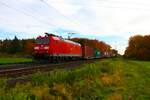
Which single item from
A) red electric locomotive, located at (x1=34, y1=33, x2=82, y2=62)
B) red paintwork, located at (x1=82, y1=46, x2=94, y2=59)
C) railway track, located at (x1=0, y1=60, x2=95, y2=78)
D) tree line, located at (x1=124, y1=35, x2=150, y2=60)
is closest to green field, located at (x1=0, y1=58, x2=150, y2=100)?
railway track, located at (x1=0, y1=60, x2=95, y2=78)

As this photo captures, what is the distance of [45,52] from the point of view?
36969mm

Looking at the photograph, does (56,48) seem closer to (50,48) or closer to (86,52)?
(50,48)

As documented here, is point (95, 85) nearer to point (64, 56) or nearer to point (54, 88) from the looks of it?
point (54, 88)

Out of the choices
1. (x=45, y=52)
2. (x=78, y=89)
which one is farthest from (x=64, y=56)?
(x=78, y=89)

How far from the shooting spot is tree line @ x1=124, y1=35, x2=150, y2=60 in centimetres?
11684

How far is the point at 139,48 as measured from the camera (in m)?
123

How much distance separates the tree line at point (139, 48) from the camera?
383ft

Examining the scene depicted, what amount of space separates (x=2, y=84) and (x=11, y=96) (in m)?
2.22

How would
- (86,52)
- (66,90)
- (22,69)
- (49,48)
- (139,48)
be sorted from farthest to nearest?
(139,48)
(86,52)
(49,48)
(22,69)
(66,90)

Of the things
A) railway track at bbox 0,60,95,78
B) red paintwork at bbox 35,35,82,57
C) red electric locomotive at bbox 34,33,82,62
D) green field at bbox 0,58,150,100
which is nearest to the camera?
green field at bbox 0,58,150,100

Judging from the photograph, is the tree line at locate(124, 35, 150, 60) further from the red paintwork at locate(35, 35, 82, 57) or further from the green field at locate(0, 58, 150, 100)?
the green field at locate(0, 58, 150, 100)

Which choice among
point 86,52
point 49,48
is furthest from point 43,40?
point 86,52

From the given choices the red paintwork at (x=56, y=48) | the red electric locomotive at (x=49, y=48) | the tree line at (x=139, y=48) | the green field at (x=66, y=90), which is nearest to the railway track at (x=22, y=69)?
the green field at (x=66, y=90)

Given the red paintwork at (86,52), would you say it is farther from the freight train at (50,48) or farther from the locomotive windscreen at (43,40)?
the locomotive windscreen at (43,40)
